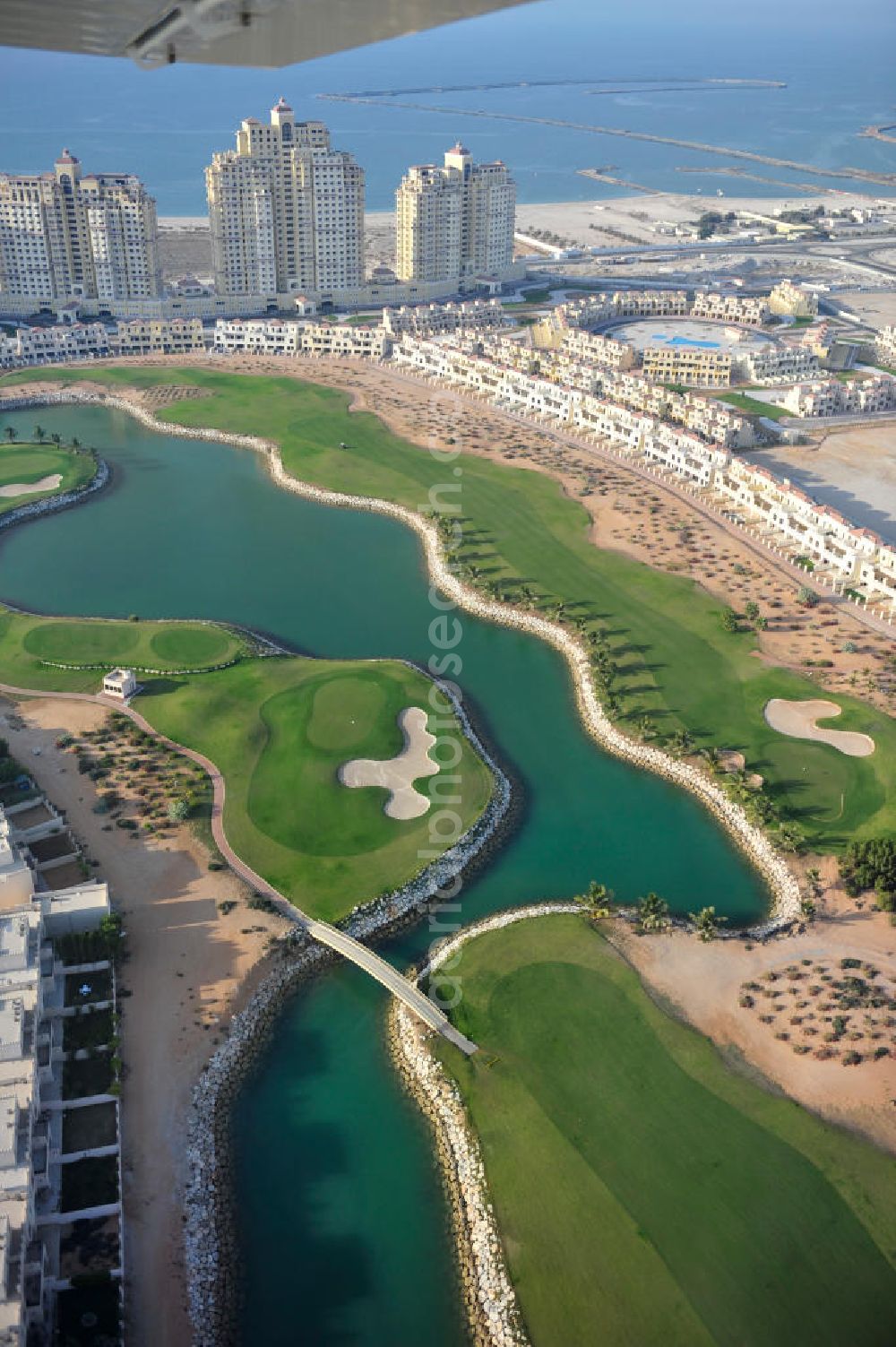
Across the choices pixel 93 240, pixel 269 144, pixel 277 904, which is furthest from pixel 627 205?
pixel 277 904

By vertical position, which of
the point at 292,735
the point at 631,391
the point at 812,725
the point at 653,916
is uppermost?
the point at 631,391

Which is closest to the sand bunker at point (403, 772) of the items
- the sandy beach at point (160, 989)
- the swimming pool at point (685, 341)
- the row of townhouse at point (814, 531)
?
the sandy beach at point (160, 989)

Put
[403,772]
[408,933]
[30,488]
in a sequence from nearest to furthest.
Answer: [408,933] → [403,772] → [30,488]

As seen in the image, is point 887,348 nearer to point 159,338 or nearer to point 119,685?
point 159,338

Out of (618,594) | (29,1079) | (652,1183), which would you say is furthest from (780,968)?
(618,594)

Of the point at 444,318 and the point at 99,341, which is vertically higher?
the point at 444,318

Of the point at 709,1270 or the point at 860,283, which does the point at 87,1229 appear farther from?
the point at 860,283

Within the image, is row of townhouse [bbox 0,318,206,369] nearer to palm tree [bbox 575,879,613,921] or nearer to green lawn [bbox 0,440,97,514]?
green lawn [bbox 0,440,97,514]

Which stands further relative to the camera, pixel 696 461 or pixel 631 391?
pixel 631 391
